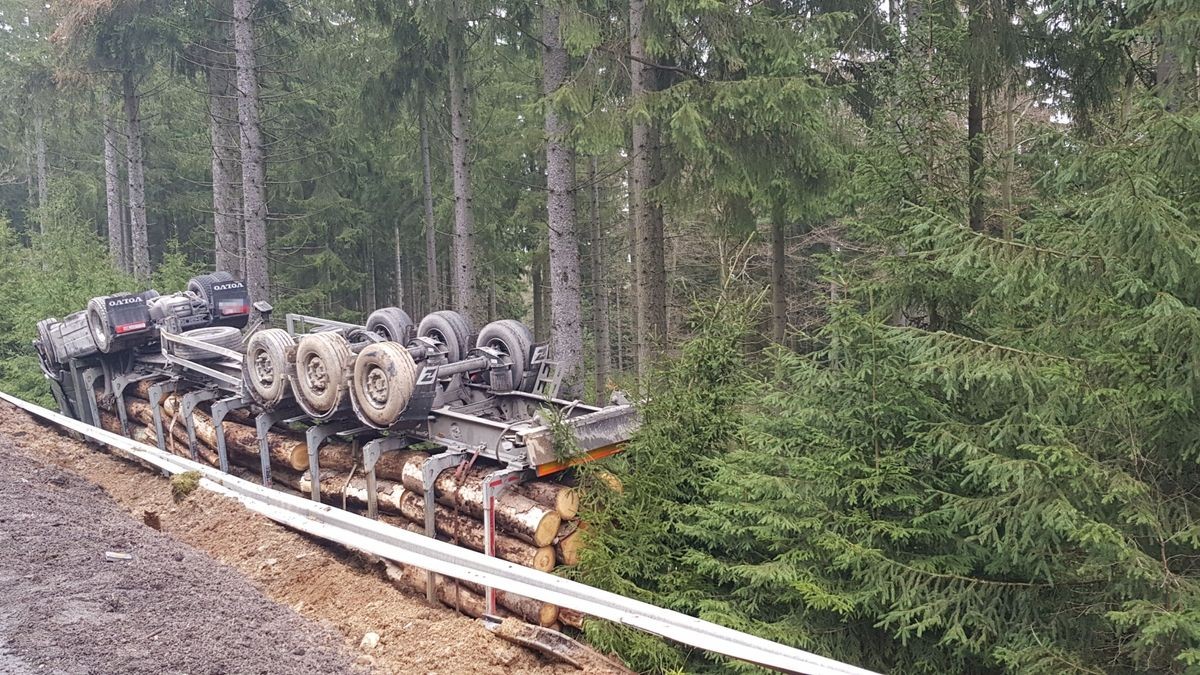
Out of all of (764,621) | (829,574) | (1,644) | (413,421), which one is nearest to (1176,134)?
(829,574)

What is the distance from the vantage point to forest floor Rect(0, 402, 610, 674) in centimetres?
449

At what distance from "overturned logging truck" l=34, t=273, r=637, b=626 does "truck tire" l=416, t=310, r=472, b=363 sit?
0.02 m

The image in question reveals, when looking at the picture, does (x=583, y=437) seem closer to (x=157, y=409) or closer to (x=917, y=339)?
(x=917, y=339)

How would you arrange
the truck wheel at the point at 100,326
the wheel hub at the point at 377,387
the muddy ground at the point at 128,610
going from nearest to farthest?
the muddy ground at the point at 128,610
the wheel hub at the point at 377,387
the truck wheel at the point at 100,326

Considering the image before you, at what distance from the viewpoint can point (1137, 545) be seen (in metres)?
4.25

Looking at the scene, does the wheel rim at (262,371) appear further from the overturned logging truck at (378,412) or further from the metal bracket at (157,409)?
the metal bracket at (157,409)

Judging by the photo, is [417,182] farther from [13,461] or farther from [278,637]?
[278,637]

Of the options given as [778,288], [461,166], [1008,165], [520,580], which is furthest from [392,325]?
[1008,165]

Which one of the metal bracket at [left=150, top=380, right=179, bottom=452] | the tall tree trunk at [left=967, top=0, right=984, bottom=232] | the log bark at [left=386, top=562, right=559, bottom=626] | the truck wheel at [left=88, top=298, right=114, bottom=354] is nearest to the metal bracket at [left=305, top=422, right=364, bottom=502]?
the log bark at [left=386, top=562, right=559, bottom=626]

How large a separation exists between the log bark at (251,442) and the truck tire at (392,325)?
5.44ft

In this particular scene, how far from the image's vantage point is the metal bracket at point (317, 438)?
8.30 meters

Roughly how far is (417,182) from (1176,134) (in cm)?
2060

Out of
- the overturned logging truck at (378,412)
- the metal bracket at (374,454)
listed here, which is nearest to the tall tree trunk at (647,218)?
the overturned logging truck at (378,412)

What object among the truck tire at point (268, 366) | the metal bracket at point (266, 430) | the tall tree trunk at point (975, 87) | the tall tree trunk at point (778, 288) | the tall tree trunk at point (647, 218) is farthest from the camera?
the tall tree trunk at point (778, 288)
